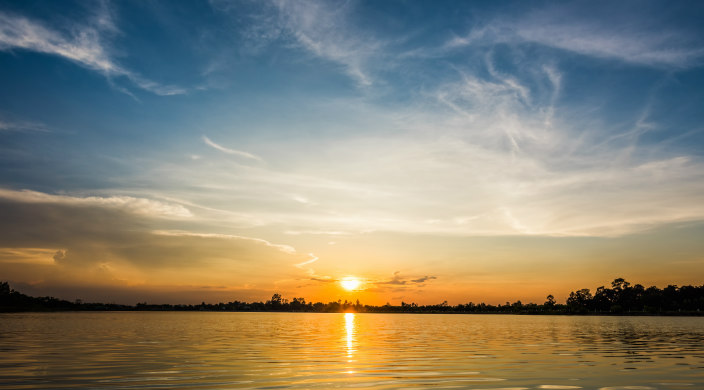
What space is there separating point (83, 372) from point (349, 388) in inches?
651

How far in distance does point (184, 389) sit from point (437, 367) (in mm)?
17021

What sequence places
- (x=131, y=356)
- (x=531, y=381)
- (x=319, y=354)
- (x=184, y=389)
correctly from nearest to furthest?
(x=184, y=389)
(x=531, y=381)
(x=131, y=356)
(x=319, y=354)

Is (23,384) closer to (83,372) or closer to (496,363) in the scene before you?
(83,372)

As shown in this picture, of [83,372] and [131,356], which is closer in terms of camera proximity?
[83,372]

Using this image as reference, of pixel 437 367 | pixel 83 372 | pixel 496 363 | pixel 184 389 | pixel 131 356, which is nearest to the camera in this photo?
pixel 184 389

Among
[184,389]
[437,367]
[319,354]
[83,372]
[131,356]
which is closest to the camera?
[184,389]

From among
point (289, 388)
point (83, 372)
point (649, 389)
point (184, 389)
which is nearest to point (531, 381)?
point (649, 389)

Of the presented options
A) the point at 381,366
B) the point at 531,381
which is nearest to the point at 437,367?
the point at 381,366

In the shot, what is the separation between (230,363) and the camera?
34.2 metres

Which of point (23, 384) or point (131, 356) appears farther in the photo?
point (131, 356)

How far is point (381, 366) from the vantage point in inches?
1304

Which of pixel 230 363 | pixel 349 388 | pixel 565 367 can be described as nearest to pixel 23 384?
pixel 230 363

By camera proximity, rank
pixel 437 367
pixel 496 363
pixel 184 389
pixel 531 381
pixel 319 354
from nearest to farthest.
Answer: pixel 184 389
pixel 531 381
pixel 437 367
pixel 496 363
pixel 319 354

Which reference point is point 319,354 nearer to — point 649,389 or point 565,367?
point 565,367
